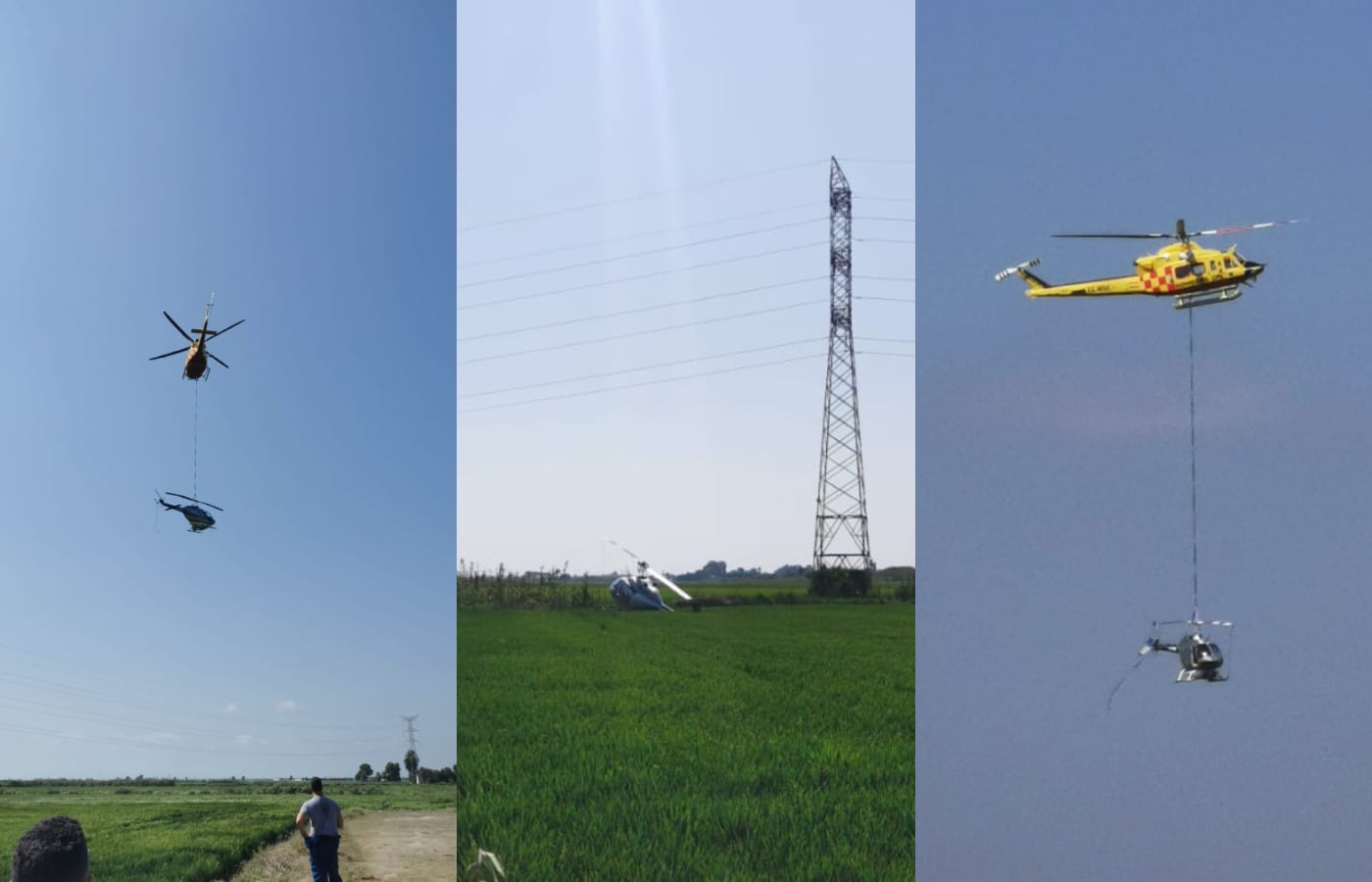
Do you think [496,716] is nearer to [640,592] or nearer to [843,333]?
[640,592]

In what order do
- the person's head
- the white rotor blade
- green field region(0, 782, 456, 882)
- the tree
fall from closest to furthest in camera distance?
the person's head, green field region(0, 782, 456, 882), the white rotor blade, the tree

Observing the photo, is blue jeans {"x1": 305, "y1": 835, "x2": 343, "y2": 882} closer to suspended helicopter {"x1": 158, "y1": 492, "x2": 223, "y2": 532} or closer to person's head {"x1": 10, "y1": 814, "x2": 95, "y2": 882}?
suspended helicopter {"x1": 158, "y1": 492, "x2": 223, "y2": 532}

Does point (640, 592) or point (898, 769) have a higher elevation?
point (640, 592)

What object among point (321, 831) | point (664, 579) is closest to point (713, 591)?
point (664, 579)
